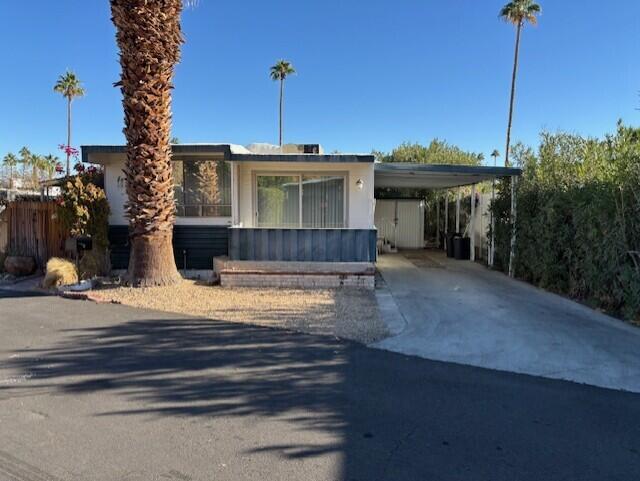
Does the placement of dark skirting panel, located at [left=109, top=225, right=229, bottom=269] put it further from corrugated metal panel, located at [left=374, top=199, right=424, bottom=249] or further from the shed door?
the shed door

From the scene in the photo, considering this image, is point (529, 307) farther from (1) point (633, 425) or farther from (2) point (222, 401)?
(2) point (222, 401)

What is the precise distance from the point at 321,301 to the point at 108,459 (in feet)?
19.6

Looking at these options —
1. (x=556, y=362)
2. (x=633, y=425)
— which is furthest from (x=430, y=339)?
(x=633, y=425)

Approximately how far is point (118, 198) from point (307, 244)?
5339mm

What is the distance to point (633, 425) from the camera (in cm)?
392

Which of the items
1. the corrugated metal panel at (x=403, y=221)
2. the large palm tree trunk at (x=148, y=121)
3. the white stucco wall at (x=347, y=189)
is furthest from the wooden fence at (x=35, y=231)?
the corrugated metal panel at (x=403, y=221)

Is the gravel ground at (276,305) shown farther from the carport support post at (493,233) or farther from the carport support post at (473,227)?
the carport support post at (473,227)

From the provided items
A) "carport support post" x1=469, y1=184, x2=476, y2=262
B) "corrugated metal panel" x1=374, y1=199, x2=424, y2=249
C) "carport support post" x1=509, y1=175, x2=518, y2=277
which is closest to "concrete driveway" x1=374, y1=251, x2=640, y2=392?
"carport support post" x1=509, y1=175, x2=518, y2=277

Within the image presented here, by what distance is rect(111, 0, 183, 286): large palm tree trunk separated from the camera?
9.53m

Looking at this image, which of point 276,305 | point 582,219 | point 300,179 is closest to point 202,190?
point 300,179

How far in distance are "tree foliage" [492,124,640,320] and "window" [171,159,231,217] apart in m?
7.65

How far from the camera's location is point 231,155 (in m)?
10.6

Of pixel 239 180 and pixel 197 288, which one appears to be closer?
pixel 197 288

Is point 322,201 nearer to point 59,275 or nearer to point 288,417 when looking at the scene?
point 59,275
